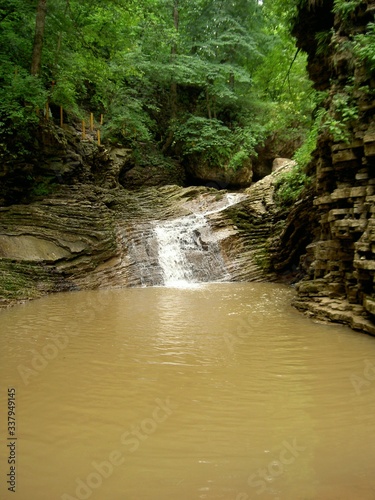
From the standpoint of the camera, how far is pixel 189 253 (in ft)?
49.5

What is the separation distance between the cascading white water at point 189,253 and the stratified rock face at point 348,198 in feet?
20.3

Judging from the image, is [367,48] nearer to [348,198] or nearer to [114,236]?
[348,198]

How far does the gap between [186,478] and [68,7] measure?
18091 mm

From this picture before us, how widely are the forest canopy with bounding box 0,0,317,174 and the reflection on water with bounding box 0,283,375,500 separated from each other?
1041cm

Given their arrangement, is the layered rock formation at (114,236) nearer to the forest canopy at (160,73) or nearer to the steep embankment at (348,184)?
the forest canopy at (160,73)

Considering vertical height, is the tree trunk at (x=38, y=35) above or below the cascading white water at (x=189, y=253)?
above

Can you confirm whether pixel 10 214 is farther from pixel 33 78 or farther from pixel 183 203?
pixel 183 203

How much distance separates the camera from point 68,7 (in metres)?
15.4

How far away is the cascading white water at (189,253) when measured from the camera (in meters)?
14.5

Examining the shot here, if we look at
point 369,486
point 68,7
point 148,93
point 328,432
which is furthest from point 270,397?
point 148,93

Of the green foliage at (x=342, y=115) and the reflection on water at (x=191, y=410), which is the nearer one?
the reflection on water at (x=191, y=410)

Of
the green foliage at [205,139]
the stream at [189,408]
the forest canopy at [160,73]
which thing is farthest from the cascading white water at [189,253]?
the green foliage at [205,139]

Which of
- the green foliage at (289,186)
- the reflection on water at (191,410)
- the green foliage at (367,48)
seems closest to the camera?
the reflection on water at (191,410)

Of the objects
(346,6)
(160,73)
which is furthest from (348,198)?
(160,73)
